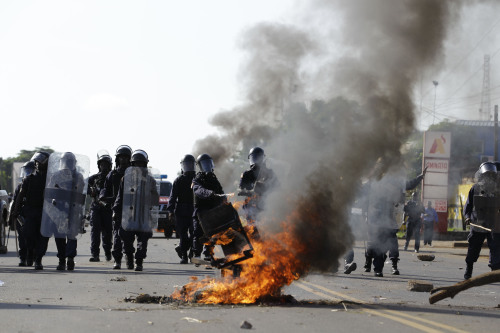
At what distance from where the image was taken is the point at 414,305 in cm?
945

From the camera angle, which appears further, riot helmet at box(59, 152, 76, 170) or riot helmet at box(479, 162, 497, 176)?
riot helmet at box(59, 152, 76, 170)

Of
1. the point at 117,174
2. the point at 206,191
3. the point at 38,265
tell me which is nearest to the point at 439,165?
the point at 117,174

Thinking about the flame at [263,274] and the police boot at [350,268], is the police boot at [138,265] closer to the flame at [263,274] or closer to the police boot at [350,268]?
the police boot at [350,268]

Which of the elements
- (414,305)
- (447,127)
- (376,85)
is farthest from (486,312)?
(447,127)

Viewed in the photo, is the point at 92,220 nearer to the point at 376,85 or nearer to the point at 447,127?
the point at 376,85

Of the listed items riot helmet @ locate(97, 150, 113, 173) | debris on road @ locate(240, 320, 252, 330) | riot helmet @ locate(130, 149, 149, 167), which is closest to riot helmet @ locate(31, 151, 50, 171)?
riot helmet @ locate(130, 149, 149, 167)

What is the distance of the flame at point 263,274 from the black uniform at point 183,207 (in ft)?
25.1

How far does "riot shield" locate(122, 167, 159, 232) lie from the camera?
14812 mm

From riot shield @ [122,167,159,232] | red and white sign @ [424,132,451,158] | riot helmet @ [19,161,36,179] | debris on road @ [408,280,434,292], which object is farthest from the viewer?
red and white sign @ [424,132,451,158]

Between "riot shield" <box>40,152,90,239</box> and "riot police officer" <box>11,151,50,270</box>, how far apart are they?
0.28 meters

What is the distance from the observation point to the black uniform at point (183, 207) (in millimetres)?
17141

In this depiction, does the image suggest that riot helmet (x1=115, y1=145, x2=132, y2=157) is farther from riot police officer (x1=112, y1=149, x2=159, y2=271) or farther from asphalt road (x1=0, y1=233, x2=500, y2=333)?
asphalt road (x1=0, y1=233, x2=500, y2=333)

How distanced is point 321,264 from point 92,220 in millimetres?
8188

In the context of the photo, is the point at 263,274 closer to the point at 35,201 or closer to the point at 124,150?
the point at 35,201
